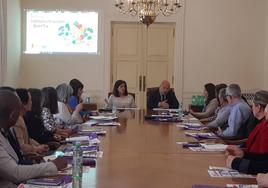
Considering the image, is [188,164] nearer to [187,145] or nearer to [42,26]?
[187,145]

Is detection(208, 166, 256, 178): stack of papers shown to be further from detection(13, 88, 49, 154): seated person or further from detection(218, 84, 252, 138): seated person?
detection(218, 84, 252, 138): seated person

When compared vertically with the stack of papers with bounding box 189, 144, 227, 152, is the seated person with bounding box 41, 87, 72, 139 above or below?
above

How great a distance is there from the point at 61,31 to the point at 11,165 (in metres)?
6.57

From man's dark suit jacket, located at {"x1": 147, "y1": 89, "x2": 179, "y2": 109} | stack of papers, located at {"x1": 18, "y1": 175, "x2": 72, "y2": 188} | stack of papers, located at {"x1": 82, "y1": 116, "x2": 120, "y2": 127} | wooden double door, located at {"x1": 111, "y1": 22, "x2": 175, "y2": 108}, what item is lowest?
stack of papers, located at {"x1": 82, "y1": 116, "x2": 120, "y2": 127}

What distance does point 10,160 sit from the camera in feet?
7.57

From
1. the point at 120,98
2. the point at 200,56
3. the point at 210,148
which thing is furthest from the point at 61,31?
the point at 210,148

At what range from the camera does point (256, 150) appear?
11.4ft

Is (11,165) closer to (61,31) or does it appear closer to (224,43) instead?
(61,31)

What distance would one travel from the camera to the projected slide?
8.61 m

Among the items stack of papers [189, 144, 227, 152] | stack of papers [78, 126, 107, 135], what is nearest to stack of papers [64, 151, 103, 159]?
stack of papers [189, 144, 227, 152]

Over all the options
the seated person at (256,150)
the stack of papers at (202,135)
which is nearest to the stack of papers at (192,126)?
the stack of papers at (202,135)

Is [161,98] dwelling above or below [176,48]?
below

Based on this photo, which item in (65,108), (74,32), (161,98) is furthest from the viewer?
(74,32)

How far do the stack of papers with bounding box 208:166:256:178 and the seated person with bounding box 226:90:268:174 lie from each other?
0.12 ft
